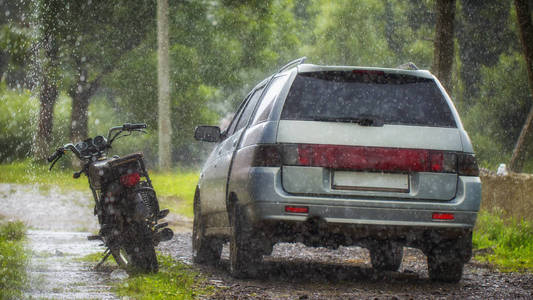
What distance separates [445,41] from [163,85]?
13943 mm

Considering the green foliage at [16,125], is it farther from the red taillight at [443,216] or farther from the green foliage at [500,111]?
the red taillight at [443,216]

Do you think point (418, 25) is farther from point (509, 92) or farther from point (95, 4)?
point (95, 4)

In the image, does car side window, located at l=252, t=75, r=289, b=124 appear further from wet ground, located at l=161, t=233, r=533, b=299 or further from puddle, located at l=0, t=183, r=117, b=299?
puddle, located at l=0, t=183, r=117, b=299

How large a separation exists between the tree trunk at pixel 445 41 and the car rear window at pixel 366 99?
766cm

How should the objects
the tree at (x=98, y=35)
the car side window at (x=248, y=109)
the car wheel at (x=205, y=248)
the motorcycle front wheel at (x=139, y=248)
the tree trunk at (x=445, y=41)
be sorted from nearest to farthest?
the motorcycle front wheel at (x=139, y=248) → the car side window at (x=248, y=109) → the car wheel at (x=205, y=248) → the tree trunk at (x=445, y=41) → the tree at (x=98, y=35)

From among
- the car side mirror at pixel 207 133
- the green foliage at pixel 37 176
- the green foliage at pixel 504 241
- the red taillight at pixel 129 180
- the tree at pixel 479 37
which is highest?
the tree at pixel 479 37

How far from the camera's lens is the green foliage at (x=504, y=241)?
30.2ft

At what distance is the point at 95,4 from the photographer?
32031 millimetres

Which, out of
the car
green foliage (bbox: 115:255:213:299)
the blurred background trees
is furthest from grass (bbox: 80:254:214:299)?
the blurred background trees

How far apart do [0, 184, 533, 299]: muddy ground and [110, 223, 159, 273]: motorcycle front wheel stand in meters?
0.26

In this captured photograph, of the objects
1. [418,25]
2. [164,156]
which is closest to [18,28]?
[164,156]

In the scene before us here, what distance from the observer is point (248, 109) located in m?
7.74

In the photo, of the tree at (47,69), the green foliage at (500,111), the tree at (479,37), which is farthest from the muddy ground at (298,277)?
the tree at (479,37)

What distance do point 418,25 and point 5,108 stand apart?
20616 millimetres
